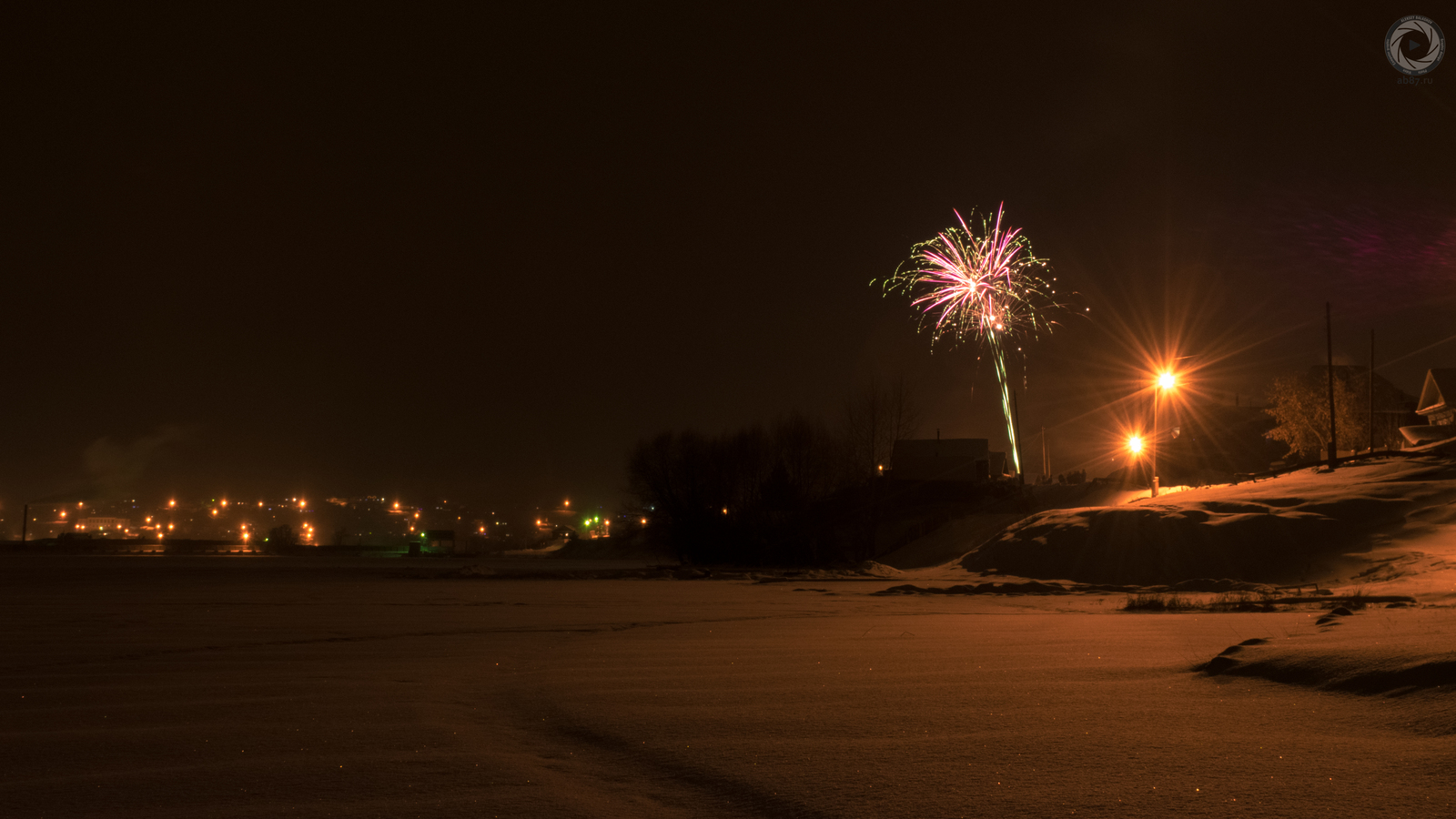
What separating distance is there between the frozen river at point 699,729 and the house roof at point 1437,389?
6525 centimetres

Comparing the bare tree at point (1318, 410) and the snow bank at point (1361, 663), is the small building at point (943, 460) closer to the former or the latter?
the bare tree at point (1318, 410)

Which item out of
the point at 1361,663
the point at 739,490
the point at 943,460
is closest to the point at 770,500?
the point at 739,490

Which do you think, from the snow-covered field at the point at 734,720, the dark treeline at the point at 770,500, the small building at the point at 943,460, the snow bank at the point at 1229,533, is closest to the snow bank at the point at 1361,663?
the snow-covered field at the point at 734,720

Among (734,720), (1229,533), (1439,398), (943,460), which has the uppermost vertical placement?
(1439,398)

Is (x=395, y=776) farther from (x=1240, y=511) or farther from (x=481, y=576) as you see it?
(x=1240, y=511)

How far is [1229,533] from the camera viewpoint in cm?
2289

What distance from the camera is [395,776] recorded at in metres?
3.36

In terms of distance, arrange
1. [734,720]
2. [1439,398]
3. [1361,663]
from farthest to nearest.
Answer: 1. [1439,398]
2. [1361,663]
3. [734,720]

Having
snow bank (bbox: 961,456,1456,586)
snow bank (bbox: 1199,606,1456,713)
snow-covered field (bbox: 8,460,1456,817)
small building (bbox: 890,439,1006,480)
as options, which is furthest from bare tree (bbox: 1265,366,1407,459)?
snow bank (bbox: 1199,606,1456,713)

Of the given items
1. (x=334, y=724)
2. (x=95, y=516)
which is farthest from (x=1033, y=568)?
(x=95, y=516)

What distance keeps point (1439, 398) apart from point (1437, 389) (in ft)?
2.06

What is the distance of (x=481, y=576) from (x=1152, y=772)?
2468cm

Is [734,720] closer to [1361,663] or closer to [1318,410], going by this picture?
[1361,663]

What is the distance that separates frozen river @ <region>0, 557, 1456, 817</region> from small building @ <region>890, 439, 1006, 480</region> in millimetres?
63126
